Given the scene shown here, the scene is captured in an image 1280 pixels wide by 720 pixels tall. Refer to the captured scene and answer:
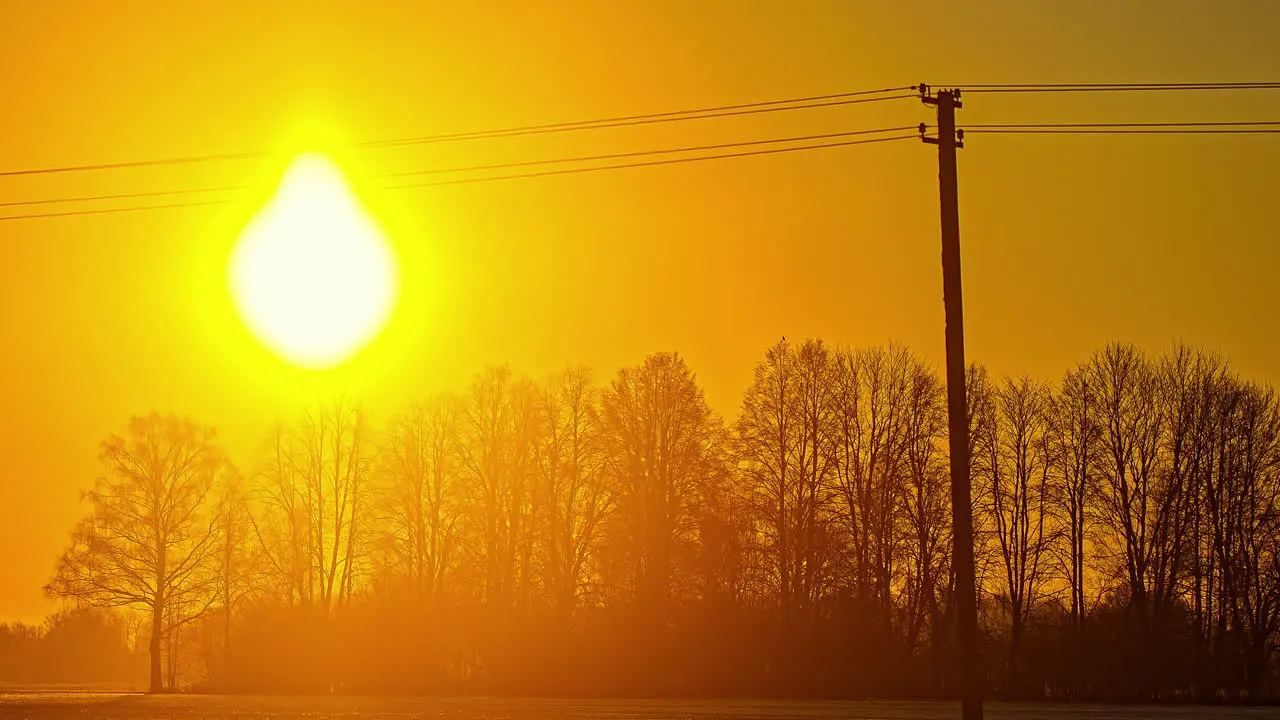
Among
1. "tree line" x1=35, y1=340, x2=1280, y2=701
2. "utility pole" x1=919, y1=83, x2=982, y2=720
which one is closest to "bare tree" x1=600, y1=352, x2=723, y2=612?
"tree line" x1=35, y1=340, x2=1280, y2=701

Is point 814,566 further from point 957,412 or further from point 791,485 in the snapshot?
point 957,412

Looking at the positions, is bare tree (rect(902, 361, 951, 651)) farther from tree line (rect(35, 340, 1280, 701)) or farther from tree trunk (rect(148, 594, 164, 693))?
tree trunk (rect(148, 594, 164, 693))

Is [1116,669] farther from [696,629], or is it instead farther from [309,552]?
[309,552]

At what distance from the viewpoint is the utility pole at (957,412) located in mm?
21875

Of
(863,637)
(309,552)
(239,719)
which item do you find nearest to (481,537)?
(309,552)

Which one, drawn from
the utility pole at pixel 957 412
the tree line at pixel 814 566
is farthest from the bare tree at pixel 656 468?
the utility pole at pixel 957 412

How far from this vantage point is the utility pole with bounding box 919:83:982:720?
21.9 meters

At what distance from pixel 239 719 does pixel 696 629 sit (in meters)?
25.3

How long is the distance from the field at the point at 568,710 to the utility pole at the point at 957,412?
16507 mm

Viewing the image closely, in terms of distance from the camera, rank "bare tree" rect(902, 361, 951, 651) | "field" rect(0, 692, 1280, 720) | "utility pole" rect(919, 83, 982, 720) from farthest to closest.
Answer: "bare tree" rect(902, 361, 951, 651) → "field" rect(0, 692, 1280, 720) → "utility pole" rect(919, 83, 982, 720)

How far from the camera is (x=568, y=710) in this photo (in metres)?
43.6

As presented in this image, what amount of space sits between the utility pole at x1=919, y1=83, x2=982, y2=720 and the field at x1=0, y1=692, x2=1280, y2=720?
16.5 m

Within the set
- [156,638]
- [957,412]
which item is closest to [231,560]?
[156,638]

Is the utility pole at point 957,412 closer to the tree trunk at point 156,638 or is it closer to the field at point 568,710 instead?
Answer: the field at point 568,710
